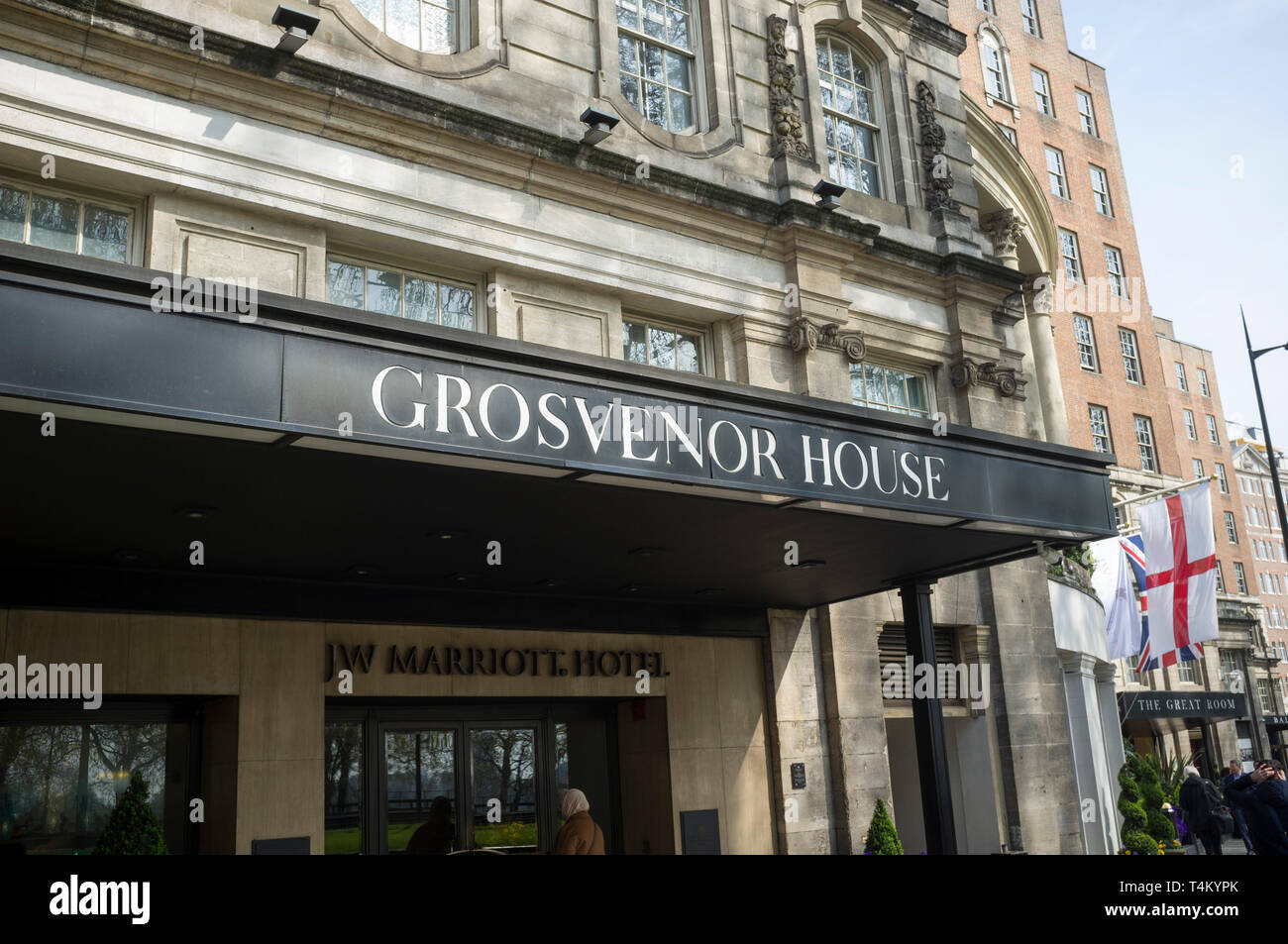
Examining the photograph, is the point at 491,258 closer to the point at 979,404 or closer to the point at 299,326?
the point at 299,326

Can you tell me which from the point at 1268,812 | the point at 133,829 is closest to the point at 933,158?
the point at 1268,812

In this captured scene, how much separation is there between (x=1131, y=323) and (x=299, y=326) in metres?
47.3

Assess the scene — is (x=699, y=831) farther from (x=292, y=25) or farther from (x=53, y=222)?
(x=292, y=25)

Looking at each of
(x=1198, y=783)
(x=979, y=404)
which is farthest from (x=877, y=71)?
(x=1198, y=783)

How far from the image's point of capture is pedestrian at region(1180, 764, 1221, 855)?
65.4 ft

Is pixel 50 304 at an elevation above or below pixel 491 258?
below

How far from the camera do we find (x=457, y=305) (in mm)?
13086

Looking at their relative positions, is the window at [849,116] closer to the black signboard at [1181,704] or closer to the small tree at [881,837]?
the small tree at [881,837]

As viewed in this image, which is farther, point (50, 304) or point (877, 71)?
point (877, 71)

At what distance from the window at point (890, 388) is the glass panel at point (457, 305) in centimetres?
601

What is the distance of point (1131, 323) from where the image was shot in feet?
157

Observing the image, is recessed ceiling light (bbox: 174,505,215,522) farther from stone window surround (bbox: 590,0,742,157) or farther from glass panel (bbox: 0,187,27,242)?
stone window surround (bbox: 590,0,742,157)

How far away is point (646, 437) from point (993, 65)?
43.1 meters

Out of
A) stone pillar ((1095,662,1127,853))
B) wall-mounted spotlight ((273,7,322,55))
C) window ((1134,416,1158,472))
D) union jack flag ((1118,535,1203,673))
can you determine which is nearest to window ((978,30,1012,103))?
window ((1134,416,1158,472))
